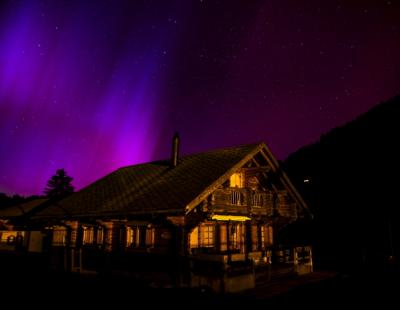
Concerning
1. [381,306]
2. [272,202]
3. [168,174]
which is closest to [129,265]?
[168,174]

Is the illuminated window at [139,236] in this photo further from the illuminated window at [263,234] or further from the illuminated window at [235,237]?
the illuminated window at [263,234]

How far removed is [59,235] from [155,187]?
1028 centimetres

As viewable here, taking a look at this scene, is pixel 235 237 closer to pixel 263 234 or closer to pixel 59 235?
pixel 263 234

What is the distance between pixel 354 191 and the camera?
34.7 meters

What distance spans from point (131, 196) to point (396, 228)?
69.9ft

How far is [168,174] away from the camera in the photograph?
65.3 feet

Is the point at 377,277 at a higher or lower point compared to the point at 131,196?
lower

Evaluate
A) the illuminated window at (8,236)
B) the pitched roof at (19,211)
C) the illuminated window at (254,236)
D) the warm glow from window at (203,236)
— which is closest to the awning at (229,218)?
the warm glow from window at (203,236)

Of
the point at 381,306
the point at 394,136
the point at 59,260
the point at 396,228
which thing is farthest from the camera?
the point at 394,136

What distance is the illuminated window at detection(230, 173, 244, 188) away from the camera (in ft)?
65.3

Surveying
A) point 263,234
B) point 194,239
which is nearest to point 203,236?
point 194,239

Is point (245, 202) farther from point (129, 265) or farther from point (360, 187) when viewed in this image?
point (360, 187)

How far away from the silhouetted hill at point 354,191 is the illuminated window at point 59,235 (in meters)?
16.1

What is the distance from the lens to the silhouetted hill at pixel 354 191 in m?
27.7
